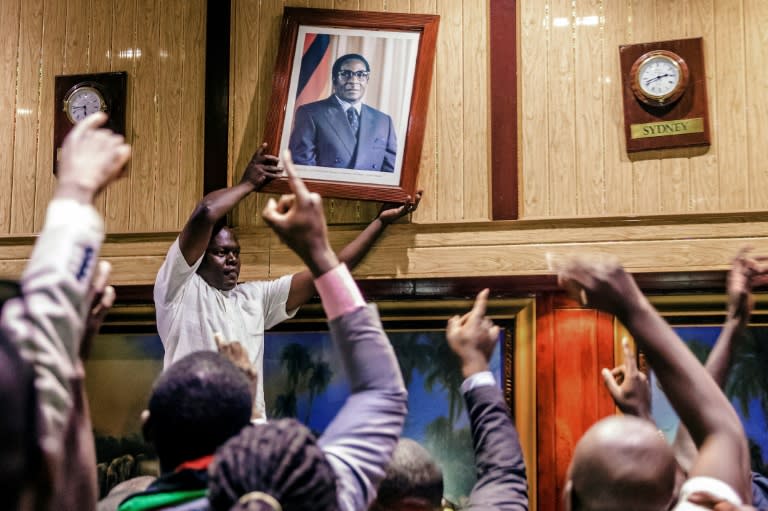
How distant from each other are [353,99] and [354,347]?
3.44 metres

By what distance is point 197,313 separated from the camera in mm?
4230

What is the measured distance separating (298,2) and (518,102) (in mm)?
1379

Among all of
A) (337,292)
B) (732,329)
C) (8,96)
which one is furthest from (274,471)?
(8,96)

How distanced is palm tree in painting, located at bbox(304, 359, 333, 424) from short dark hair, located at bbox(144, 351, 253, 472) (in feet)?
10.7

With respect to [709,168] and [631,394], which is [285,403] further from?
[631,394]

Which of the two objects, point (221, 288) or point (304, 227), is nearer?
point (304, 227)

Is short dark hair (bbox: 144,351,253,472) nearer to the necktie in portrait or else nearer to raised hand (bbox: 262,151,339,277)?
raised hand (bbox: 262,151,339,277)

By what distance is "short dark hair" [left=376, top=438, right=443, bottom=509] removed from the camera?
1.84 m

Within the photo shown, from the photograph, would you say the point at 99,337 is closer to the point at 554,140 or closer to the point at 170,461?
the point at 554,140

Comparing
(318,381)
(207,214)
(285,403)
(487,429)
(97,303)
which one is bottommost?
(285,403)

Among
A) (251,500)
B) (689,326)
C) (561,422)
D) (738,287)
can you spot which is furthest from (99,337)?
(251,500)

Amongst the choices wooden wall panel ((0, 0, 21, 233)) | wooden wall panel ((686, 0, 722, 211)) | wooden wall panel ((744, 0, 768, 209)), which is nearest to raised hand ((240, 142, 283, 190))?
wooden wall panel ((0, 0, 21, 233))

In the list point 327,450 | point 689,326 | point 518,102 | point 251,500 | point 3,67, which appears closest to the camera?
point 251,500

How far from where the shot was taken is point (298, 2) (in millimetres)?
5207
